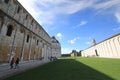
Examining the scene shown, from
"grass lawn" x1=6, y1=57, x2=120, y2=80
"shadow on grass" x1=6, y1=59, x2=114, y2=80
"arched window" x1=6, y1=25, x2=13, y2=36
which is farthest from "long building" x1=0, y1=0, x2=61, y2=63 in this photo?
"shadow on grass" x1=6, y1=59, x2=114, y2=80

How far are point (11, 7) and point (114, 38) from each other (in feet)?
112

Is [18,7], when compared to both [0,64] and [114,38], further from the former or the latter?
[114,38]

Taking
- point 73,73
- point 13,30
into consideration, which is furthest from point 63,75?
point 13,30

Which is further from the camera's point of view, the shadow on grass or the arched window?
the arched window

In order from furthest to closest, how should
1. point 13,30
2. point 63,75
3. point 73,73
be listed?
point 13,30 → point 73,73 → point 63,75

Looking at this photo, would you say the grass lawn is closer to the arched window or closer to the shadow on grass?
the shadow on grass

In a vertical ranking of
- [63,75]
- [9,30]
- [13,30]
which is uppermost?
[13,30]

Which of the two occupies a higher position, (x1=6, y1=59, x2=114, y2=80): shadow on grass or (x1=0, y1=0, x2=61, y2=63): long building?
(x1=0, y1=0, x2=61, y2=63): long building

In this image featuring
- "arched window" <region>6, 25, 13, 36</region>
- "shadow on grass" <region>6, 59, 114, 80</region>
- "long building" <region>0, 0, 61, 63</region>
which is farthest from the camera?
"arched window" <region>6, 25, 13, 36</region>

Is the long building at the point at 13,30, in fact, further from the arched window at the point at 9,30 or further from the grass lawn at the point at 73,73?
the grass lawn at the point at 73,73

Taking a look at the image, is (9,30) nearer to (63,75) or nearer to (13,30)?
(13,30)

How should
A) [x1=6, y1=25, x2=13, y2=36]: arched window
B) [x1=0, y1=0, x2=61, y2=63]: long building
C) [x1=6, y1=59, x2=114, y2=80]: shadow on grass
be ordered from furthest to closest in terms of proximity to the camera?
[x1=6, y1=25, x2=13, y2=36]: arched window, [x1=0, y1=0, x2=61, y2=63]: long building, [x1=6, y1=59, x2=114, y2=80]: shadow on grass

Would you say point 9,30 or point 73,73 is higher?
point 9,30

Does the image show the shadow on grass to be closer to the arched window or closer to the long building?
the long building
